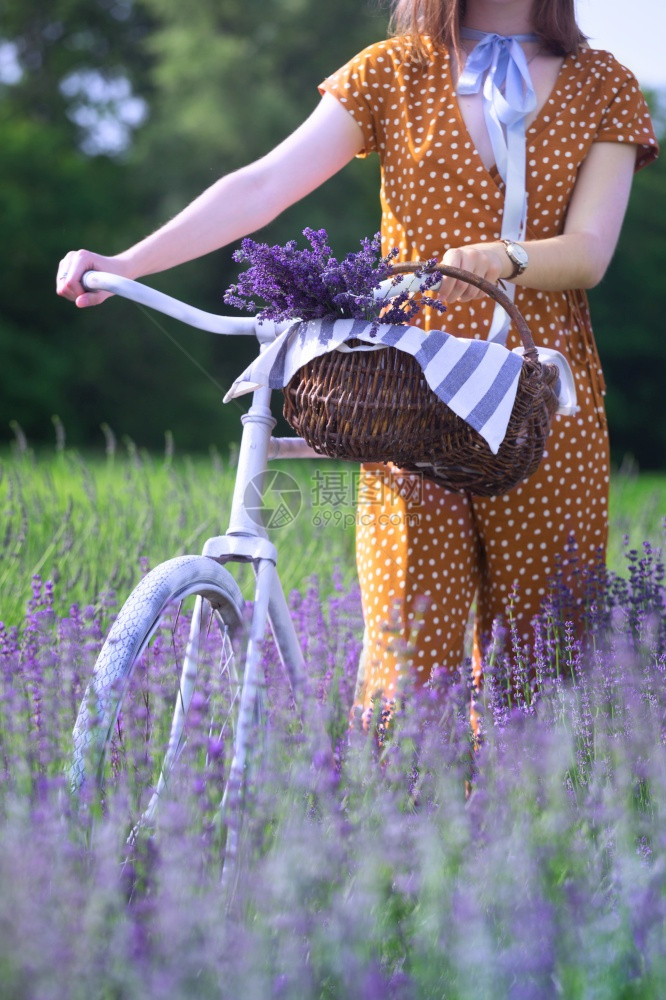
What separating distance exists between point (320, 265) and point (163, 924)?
1.10 metres

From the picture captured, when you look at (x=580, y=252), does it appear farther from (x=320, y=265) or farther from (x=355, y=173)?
(x=355, y=173)

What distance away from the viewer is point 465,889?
4.88ft

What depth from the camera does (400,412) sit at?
1930 mm

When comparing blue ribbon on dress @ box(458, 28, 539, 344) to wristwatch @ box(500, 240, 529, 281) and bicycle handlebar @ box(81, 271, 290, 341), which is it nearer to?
wristwatch @ box(500, 240, 529, 281)

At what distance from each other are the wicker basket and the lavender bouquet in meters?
0.07

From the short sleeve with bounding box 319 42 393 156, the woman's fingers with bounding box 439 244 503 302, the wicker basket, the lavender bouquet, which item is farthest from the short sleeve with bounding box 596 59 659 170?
the lavender bouquet

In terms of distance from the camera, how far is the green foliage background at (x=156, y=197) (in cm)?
2011

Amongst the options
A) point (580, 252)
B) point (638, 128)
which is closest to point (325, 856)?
point (580, 252)

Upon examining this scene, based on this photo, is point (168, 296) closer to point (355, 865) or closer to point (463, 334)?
point (463, 334)

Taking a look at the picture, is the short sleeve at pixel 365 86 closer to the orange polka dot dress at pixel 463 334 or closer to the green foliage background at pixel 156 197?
the orange polka dot dress at pixel 463 334

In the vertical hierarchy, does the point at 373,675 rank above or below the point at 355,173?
below

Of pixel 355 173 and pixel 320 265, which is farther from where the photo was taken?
pixel 355 173

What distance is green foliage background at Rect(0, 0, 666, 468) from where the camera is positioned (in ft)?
66.0

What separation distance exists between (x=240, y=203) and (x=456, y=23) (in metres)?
0.68
